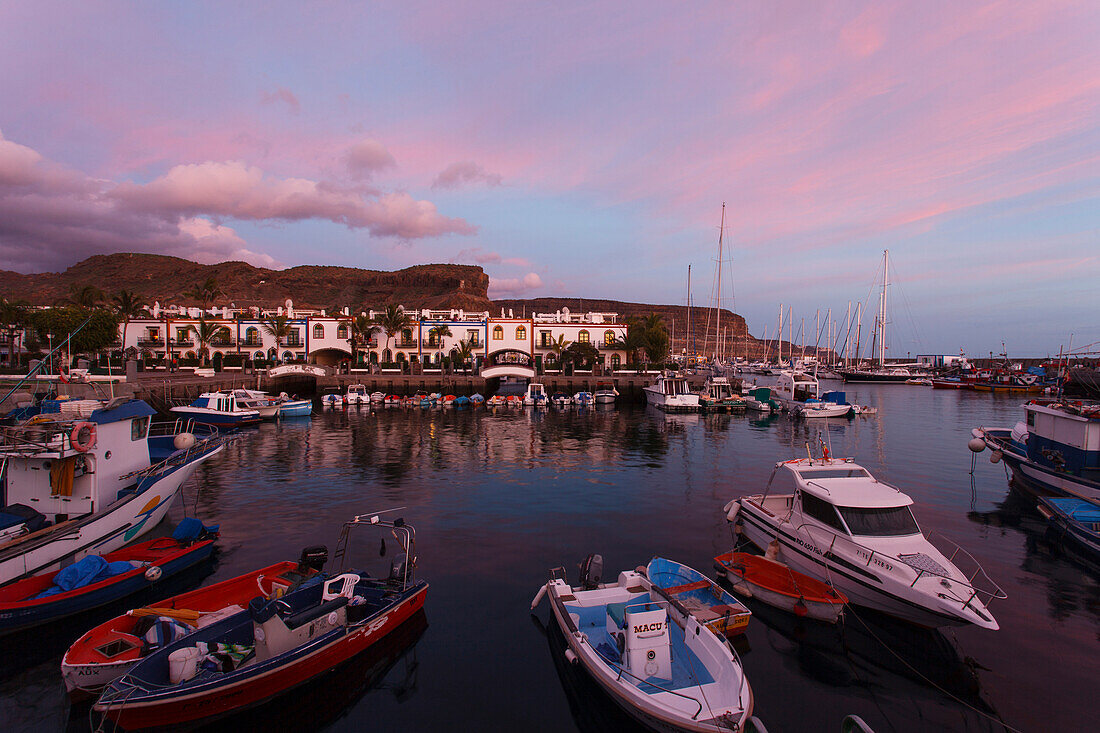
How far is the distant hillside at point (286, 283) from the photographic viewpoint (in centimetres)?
17962

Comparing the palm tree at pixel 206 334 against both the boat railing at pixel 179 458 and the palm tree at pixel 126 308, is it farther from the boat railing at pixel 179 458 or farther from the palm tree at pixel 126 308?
the boat railing at pixel 179 458

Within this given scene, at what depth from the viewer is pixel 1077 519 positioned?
16781 mm

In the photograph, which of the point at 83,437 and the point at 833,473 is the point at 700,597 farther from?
the point at 83,437

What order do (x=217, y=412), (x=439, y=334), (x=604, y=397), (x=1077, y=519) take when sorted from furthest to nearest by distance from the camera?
(x=439, y=334) < (x=604, y=397) < (x=217, y=412) < (x=1077, y=519)

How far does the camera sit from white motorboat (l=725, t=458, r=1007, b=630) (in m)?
10.7

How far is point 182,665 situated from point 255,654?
4.00ft

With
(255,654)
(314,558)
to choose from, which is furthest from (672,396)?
(255,654)

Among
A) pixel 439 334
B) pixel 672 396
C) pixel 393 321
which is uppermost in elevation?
pixel 393 321

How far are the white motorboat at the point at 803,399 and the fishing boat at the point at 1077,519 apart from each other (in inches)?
1278

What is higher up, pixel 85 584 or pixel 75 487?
pixel 75 487

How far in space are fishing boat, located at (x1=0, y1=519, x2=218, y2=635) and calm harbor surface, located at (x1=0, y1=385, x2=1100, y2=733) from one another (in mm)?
974

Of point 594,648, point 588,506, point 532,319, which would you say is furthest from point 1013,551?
point 532,319

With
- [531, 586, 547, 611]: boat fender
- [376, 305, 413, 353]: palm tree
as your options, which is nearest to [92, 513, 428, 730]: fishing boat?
[531, 586, 547, 611]: boat fender

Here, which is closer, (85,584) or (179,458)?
(85,584)
